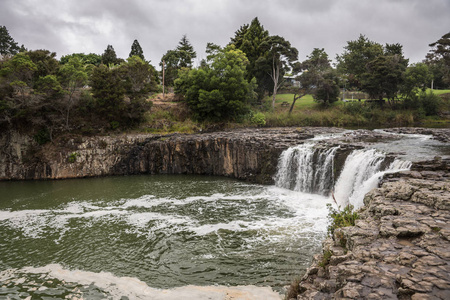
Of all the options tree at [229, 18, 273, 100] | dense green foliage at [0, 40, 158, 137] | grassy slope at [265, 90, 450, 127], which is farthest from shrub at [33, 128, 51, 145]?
tree at [229, 18, 273, 100]

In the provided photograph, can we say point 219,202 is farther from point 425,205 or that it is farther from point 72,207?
point 425,205

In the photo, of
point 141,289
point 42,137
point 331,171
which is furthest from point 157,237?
point 42,137

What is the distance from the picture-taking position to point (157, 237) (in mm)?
12609

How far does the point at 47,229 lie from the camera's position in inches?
549

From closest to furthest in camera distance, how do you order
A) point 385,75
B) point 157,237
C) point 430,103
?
1. point 157,237
2. point 430,103
3. point 385,75

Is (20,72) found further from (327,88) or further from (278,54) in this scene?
A: (327,88)

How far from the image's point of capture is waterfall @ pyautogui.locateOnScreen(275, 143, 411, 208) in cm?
1459

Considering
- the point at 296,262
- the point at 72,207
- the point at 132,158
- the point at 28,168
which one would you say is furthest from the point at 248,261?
the point at 28,168

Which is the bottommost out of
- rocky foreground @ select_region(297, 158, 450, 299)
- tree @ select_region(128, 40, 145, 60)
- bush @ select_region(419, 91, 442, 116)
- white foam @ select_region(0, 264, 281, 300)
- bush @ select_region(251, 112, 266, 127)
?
white foam @ select_region(0, 264, 281, 300)

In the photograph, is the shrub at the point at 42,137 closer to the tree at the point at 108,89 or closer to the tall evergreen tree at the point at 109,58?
the tree at the point at 108,89

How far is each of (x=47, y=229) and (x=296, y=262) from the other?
11.7m

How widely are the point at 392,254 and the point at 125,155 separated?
2416 cm

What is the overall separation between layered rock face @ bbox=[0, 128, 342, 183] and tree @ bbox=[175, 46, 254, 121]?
8427mm

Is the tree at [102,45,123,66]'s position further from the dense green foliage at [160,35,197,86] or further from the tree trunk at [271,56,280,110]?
the tree trunk at [271,56,280,110]
